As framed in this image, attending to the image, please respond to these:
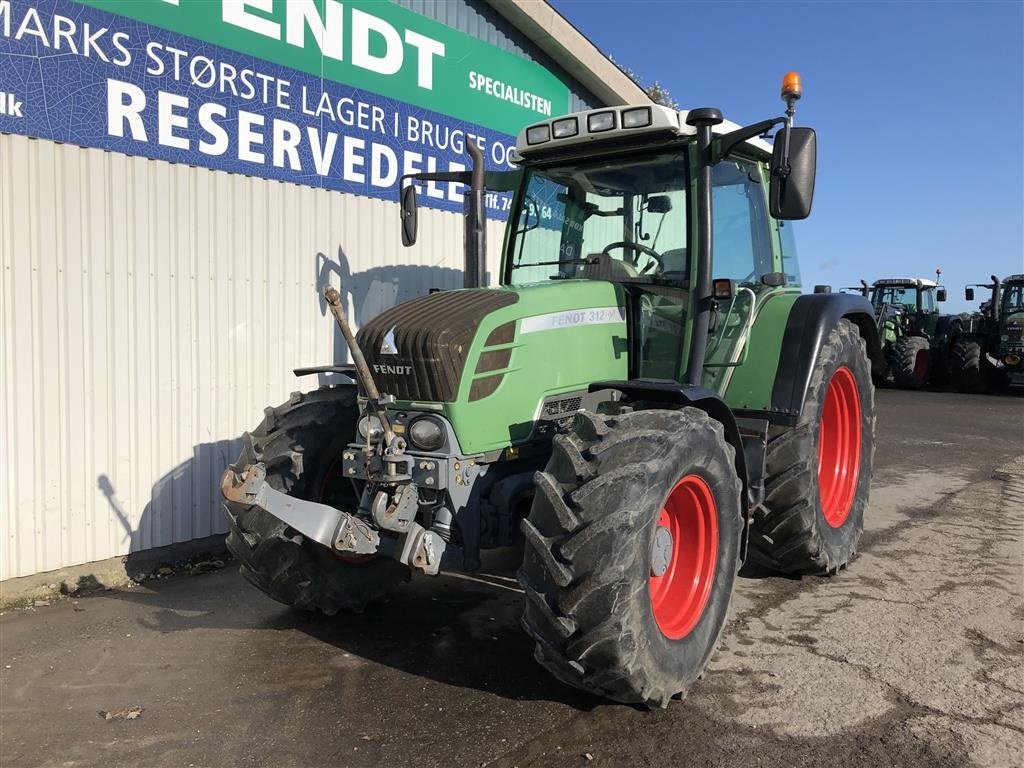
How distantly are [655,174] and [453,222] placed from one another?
3429 mm

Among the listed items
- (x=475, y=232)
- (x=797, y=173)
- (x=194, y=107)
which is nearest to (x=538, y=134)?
(x=475, y=232)

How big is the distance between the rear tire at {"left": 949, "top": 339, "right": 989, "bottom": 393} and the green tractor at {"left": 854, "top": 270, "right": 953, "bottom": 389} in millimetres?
696

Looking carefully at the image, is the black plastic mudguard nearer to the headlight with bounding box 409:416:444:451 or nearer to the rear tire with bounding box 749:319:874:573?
the rear tire with bounding box 749:319:874:573

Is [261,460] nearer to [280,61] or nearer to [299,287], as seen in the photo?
[299,287]

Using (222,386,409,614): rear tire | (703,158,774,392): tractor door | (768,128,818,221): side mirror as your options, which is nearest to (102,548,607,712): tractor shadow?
(222,386,409,614): rear tire

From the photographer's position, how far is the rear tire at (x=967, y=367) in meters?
16.4

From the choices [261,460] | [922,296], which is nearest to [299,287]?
[261,460]

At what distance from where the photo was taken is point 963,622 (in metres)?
4.21

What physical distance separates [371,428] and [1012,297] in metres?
16.9

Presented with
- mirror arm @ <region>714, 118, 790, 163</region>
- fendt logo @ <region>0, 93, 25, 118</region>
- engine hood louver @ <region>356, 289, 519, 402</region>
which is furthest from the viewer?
fendt logo @ <region>0, 93, 25, 118</region>

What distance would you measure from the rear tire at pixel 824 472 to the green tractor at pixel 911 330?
11.1 m

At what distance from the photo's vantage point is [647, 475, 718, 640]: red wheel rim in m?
3.50

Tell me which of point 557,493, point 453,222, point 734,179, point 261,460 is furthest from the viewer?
point 453,222

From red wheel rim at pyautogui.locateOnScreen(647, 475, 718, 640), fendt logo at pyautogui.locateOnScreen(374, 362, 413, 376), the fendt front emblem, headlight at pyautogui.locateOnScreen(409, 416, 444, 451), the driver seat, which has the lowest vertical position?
red wheel rim at pyautogui.locateOnScreen(647, 475, 718, 640)
